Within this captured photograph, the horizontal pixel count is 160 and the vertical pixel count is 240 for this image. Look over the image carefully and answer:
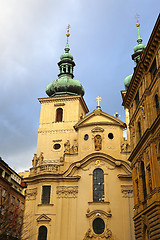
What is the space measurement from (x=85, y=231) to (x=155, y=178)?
45.3 ft

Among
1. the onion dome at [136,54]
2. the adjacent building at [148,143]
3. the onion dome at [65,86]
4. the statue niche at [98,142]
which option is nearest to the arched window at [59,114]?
the onion dome at [65,86]

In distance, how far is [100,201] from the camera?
2822 cm

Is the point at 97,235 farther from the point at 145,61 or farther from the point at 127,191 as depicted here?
the point at 145,61

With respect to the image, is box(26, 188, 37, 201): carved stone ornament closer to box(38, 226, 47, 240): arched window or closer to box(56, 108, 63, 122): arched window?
box(38, 226, 47, 240): arched window

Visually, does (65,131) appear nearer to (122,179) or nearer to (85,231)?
(122,179)

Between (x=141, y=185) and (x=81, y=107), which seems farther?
(x=81, y=107)

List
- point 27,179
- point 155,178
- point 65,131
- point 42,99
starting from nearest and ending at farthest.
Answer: point 155,178
point 27,179
point 65,131
point 42,99

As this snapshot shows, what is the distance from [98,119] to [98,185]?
758 cm

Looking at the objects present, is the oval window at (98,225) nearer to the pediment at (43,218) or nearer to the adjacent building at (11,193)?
the pediment at (43,218)

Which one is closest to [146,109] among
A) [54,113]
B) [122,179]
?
[122,179]

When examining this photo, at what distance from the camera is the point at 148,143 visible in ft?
57.6

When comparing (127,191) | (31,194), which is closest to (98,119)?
(127,191)

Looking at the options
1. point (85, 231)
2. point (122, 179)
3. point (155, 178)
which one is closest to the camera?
point (155, 178)

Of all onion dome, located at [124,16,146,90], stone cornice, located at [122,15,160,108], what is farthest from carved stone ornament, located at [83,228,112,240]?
onion dome, located at [124,16,146,90]
